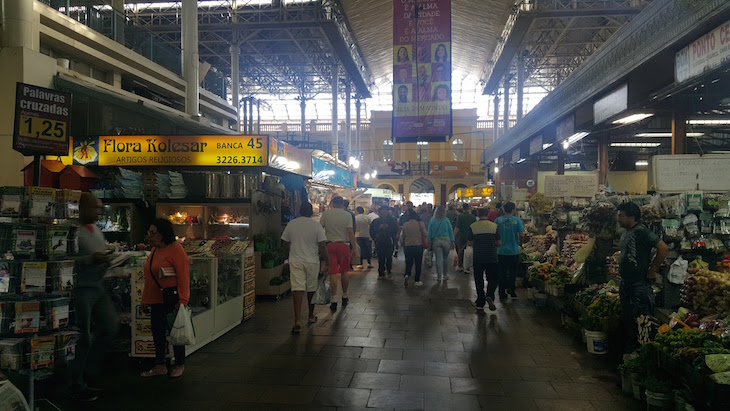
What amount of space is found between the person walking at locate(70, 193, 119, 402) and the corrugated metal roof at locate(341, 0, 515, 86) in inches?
782

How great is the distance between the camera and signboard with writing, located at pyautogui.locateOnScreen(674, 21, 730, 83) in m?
4.70

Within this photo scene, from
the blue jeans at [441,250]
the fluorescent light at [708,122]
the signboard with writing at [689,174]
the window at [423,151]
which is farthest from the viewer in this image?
the window at [423,151]

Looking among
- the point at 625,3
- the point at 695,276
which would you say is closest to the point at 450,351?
the point at 695,276

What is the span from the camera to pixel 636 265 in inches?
181

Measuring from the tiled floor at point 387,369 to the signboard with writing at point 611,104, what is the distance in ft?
12.3

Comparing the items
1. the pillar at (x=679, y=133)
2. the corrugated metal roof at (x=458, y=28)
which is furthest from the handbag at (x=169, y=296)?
the corrugated metal roof at (x=458, y=28)

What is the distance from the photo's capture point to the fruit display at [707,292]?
450 centimetres

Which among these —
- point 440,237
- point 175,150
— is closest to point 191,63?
point 175,150

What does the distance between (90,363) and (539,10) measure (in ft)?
66.0

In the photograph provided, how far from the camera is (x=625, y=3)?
19391 mm

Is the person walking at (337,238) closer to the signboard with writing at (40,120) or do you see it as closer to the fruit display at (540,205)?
the signboard with writing at (40,120)

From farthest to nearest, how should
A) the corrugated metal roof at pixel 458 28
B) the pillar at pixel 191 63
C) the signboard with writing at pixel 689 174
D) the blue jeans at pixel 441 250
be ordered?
1. the corrugated metal roof at pixel 458 28
2. the pillar at pixel 191 63
3. the blue jeans at pixel 441 250
4. the signboard with writing at pixel 689 174

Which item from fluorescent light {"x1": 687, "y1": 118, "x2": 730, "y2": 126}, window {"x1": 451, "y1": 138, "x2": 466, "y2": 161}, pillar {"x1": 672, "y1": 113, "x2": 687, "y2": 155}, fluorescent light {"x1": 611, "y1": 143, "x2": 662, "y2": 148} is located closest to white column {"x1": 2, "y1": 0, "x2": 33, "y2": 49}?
pillar {"x1": 672, "y1": 113, "x2": 687, "y2": 155}

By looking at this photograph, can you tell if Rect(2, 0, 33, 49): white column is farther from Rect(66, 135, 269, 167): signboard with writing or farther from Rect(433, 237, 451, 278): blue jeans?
Rect(433, 237, 451, 278): blue jeans
